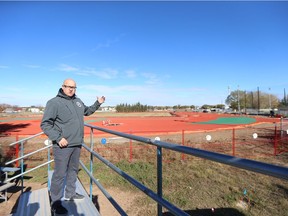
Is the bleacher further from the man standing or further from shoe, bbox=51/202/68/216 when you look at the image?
the man standing

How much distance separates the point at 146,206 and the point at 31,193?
107 inches

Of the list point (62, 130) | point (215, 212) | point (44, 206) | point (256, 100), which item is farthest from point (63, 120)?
point (256, 100)

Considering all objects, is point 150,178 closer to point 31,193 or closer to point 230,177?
point 230,177

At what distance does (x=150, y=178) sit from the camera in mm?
7742

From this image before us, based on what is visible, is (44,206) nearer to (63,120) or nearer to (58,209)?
(58,209)

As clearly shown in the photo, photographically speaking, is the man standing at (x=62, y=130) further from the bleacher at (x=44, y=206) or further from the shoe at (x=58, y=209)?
the bleacher at (x=44, y=206)

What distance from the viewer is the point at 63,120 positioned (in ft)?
11.2

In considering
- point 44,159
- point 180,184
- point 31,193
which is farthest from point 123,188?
point 44,159

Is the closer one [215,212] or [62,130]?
[62,130]

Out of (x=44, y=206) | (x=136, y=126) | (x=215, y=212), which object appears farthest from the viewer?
(x=136, y=126)

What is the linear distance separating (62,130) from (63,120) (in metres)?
0.14

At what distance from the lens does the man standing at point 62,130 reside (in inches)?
129

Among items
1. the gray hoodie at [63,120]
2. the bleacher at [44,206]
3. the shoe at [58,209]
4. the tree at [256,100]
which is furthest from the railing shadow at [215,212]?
the tree at [256,100]

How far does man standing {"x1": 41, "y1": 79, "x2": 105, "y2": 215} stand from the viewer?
328 centimetres
